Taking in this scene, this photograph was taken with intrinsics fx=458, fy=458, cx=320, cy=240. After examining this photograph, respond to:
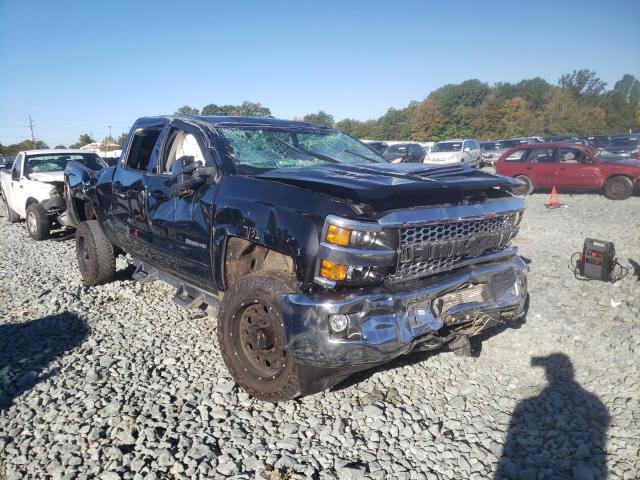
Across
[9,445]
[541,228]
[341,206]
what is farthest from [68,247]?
[541,228]

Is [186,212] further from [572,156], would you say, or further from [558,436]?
[572,156]

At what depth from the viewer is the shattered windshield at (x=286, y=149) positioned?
361 centimetres

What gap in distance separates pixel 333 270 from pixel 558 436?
165 centimetres

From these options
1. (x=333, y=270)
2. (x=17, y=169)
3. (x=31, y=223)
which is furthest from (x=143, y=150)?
(x=17, y=169)

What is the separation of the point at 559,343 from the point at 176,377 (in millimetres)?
3137

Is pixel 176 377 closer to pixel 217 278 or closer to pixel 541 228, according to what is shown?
pixel 217 278

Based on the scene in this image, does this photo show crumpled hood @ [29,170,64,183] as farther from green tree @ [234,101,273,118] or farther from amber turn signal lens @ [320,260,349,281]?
amber turn signal lens @ [320,260,349,281]

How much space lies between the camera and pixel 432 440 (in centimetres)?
267

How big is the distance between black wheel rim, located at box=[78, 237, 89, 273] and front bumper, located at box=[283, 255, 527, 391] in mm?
4010

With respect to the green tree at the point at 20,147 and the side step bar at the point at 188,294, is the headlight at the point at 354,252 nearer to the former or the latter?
the side step bar at the point at 188,294

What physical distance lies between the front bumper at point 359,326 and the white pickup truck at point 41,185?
7172 millimetres

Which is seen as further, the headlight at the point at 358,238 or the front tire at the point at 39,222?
the front tire at the point at 39,222

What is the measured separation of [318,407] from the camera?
3016 mm

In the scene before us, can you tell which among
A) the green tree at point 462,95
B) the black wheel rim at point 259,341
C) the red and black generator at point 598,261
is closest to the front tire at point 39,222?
the black wheel rim at point 259,341
